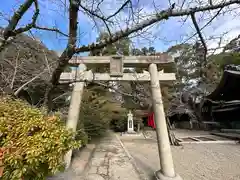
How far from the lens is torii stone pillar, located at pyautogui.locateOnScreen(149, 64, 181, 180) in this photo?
3.55 meters

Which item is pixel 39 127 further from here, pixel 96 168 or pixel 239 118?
pixel 239 118

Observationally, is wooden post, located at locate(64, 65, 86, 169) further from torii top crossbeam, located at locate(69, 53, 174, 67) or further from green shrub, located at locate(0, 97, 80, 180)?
green shrub, located at locate(0, 97, 80, 180)

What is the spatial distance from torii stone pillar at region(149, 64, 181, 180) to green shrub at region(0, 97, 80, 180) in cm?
221

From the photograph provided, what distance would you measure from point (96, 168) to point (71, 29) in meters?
3.42

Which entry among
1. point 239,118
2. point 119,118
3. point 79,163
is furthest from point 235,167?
point 119,118

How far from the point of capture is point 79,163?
4.45 m

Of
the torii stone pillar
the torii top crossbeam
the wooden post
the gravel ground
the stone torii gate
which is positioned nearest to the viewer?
the torii stone pillar

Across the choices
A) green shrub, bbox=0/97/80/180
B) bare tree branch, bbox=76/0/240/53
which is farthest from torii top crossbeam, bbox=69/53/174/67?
green shrub, bbox=0/97/80/180

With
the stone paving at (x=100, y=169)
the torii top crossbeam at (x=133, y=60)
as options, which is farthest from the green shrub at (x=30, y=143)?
the torii top crossbeam at (x=133, y=60)

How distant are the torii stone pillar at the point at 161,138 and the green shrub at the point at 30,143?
2.21m

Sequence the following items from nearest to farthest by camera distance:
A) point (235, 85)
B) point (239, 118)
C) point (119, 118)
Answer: point (235, 85)
point (239, 118)
point (119, 118)

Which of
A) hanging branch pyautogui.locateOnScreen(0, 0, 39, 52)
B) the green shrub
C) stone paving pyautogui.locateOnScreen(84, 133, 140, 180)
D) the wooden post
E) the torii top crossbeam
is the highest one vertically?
the torii top crossbeam

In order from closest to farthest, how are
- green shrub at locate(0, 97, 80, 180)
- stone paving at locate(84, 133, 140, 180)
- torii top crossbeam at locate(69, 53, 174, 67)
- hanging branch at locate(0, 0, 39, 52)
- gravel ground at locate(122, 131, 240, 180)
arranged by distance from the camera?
green shrub at locate(0, 97, 80, 180), hanging branch at locate(0, 0, 39, 52), stone paving at locate(84, 133, 140, 180), gravel ground at locate(122, 131, 240, 180), torii top crossbeam at locate(69, 53, 174, 67)

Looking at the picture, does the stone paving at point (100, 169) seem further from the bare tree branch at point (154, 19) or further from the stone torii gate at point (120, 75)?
the bare tree branch at point (154, 19)
